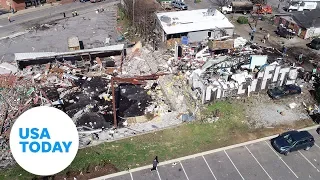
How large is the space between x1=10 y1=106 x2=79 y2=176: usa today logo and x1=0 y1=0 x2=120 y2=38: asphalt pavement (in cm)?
3590

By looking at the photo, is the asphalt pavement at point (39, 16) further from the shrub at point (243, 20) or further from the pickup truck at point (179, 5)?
the shrub at point (243, 20)

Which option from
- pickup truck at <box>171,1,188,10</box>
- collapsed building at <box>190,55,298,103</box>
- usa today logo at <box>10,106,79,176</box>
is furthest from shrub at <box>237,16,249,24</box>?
usa today logo at <box>10,106,79,176</box>

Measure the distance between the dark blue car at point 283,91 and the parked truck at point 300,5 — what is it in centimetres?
2713

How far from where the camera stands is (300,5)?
54438 mm

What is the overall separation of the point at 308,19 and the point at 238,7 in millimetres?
10836

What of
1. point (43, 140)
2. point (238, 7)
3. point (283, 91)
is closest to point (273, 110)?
point (283, 91)

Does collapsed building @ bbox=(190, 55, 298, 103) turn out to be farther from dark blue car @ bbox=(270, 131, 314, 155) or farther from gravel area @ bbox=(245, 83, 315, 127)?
dark blue car @ bbox=(270, 131, 314, 155)

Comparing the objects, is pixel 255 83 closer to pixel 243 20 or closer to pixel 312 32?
pixel 312 32

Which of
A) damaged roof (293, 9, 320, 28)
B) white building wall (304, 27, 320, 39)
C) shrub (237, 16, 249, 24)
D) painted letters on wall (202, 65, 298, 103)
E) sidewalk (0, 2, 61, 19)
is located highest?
sidewalk (0, 2, 61, 19)

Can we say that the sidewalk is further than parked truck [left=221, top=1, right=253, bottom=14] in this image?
No

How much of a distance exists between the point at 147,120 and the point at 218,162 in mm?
7432

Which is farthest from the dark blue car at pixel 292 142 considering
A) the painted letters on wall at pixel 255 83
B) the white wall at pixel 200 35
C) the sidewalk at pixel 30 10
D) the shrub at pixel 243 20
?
the sidewalk at pixel 30 10

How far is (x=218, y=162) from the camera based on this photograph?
24562 millimetres

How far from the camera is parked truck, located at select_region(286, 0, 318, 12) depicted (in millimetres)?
53997
